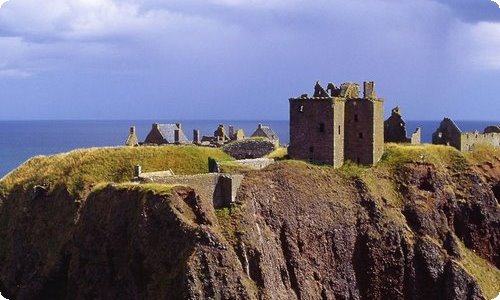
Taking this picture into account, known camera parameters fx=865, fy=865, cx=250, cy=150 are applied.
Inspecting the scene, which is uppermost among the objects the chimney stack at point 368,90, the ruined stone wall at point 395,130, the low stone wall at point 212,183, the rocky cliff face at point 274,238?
the chimney stack at point 368,90

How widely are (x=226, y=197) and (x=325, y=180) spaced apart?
1082 centimetres

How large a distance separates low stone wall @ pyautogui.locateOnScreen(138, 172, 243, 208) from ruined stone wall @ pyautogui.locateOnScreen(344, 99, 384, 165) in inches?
608

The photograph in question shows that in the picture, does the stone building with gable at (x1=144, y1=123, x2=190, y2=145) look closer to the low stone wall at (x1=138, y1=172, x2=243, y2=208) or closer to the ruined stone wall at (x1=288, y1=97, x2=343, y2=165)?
the ruined stone wall at (x1=288, y1=97, x2=343, y2=165)

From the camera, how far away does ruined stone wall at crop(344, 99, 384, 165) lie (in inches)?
2606

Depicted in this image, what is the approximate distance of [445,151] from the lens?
71.4m

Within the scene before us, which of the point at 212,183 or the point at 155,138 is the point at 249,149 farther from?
the point at 212,183

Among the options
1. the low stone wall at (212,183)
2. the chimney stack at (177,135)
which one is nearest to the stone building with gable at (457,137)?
the chimney stack at (177,135)

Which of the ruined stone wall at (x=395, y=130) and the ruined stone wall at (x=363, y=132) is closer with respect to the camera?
the ruined stone wall at (x=363, y=132)

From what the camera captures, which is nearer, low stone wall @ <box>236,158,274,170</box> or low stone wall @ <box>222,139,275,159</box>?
low stone wall @ <box>236,158,274,170</box>

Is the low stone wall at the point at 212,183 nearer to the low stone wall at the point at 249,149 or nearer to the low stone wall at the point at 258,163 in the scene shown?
the low stone wall at the point at 258,163

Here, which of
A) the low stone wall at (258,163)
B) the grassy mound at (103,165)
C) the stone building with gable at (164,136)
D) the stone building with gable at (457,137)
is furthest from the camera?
the stone building with gable at (164,136)

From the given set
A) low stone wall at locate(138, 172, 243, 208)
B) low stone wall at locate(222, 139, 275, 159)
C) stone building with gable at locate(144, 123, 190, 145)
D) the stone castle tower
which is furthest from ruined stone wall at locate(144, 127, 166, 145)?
low stone wall at locate(138, 172, 243, 208)

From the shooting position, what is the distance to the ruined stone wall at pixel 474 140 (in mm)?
73812

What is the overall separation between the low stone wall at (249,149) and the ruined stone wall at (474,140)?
16.3 metres
